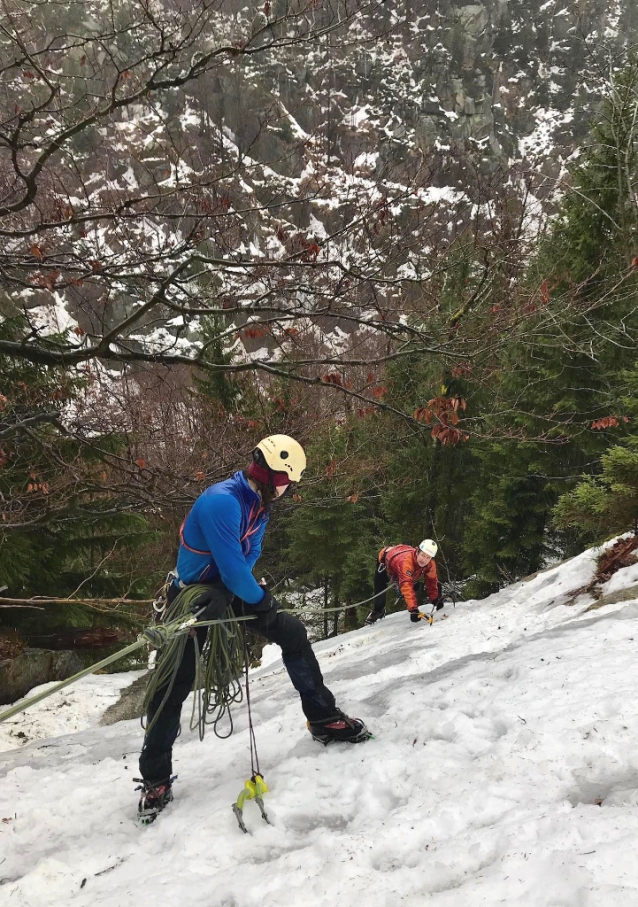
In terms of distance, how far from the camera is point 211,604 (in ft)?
9.92

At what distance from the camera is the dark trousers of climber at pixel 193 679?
3098 mm

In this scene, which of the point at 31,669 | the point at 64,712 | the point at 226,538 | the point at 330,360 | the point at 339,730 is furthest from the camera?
the point at 31,669

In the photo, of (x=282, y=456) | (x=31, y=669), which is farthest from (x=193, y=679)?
(x=31, y=669)

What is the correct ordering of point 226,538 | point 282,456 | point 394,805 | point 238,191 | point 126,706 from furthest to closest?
point 126,706 → point 238,191 → point 282,456 → point 226,538 → point 394,805

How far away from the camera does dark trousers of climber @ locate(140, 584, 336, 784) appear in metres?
3.10

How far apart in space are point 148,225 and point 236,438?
641 centimetres

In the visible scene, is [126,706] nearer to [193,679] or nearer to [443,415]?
[193,679]

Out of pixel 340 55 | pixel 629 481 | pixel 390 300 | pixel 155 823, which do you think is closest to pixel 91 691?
pixel 155 823

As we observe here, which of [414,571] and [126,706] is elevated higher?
[414,571]

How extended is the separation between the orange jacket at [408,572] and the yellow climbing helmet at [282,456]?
5.05 meters

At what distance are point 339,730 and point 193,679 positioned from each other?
1036mm

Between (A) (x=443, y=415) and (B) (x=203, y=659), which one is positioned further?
(A) (x=443, y=415)

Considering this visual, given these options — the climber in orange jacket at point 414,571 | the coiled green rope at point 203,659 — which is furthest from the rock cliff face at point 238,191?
the climber in orange jacket at point 414,571

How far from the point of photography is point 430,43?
84.4 metres
